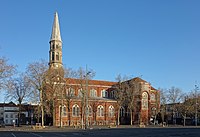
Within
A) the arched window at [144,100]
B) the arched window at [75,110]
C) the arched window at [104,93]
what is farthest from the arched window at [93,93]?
the arched window at [144,100]

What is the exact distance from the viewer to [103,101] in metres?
97.4

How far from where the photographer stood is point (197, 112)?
10019cm

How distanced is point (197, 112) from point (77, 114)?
4069cm

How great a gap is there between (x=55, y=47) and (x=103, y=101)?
2383 centimetres

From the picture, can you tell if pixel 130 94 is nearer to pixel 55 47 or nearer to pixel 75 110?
pixel 75 110

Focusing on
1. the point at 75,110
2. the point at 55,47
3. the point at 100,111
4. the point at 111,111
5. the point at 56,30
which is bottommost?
the point at 111,111

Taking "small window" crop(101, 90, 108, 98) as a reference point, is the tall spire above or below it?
above

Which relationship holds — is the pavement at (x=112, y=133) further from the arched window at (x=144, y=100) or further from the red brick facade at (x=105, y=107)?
the arched window at (x=144, y=100)

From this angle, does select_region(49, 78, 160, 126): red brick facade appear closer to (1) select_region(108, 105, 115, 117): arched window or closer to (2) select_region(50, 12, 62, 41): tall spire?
(1) select_region(108, 105, 115, 117): arched window

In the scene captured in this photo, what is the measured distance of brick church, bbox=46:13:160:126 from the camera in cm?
8331

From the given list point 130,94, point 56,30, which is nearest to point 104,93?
point 130,94

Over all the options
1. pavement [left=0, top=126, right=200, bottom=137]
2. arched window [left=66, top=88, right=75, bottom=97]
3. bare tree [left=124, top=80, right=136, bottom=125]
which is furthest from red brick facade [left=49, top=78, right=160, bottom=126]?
pavement [left=0, top=126, right=200, bottom=137]

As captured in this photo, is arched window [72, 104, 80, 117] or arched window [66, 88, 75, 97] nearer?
arched window [66, 88, 75, 97]

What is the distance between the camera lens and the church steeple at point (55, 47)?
316ft
